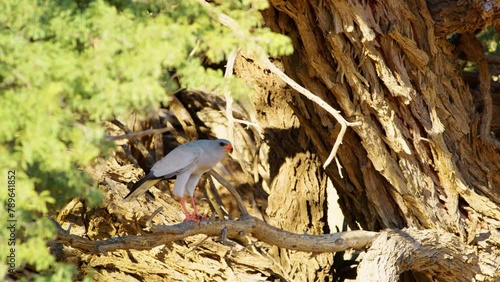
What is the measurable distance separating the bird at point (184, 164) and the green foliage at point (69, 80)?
1935 mm

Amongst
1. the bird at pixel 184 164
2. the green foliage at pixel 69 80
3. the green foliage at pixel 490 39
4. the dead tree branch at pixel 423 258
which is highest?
the green foliage at pixel 69 80

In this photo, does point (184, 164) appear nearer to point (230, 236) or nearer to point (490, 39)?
point (230, 236)

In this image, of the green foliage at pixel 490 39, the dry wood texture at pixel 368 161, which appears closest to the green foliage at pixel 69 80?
the dry wood texture at pixel 368 161

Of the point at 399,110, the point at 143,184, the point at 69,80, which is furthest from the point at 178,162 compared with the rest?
the point at 69,80

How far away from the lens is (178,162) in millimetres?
5758

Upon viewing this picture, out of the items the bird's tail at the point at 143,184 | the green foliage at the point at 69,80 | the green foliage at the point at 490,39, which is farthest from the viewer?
the green foliage at the point at 490,39

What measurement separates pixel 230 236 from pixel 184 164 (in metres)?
0.58

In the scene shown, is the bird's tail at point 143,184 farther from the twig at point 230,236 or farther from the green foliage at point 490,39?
the green foliage at point 490,39

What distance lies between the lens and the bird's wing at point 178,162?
5.72m

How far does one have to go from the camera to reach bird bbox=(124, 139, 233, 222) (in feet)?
18.8

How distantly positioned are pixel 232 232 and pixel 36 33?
7.48 feet

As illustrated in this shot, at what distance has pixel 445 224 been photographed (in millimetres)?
6562

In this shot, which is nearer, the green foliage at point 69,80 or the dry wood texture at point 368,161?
the green foliage at point 69,80

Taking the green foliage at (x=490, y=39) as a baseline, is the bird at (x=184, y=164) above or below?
below
